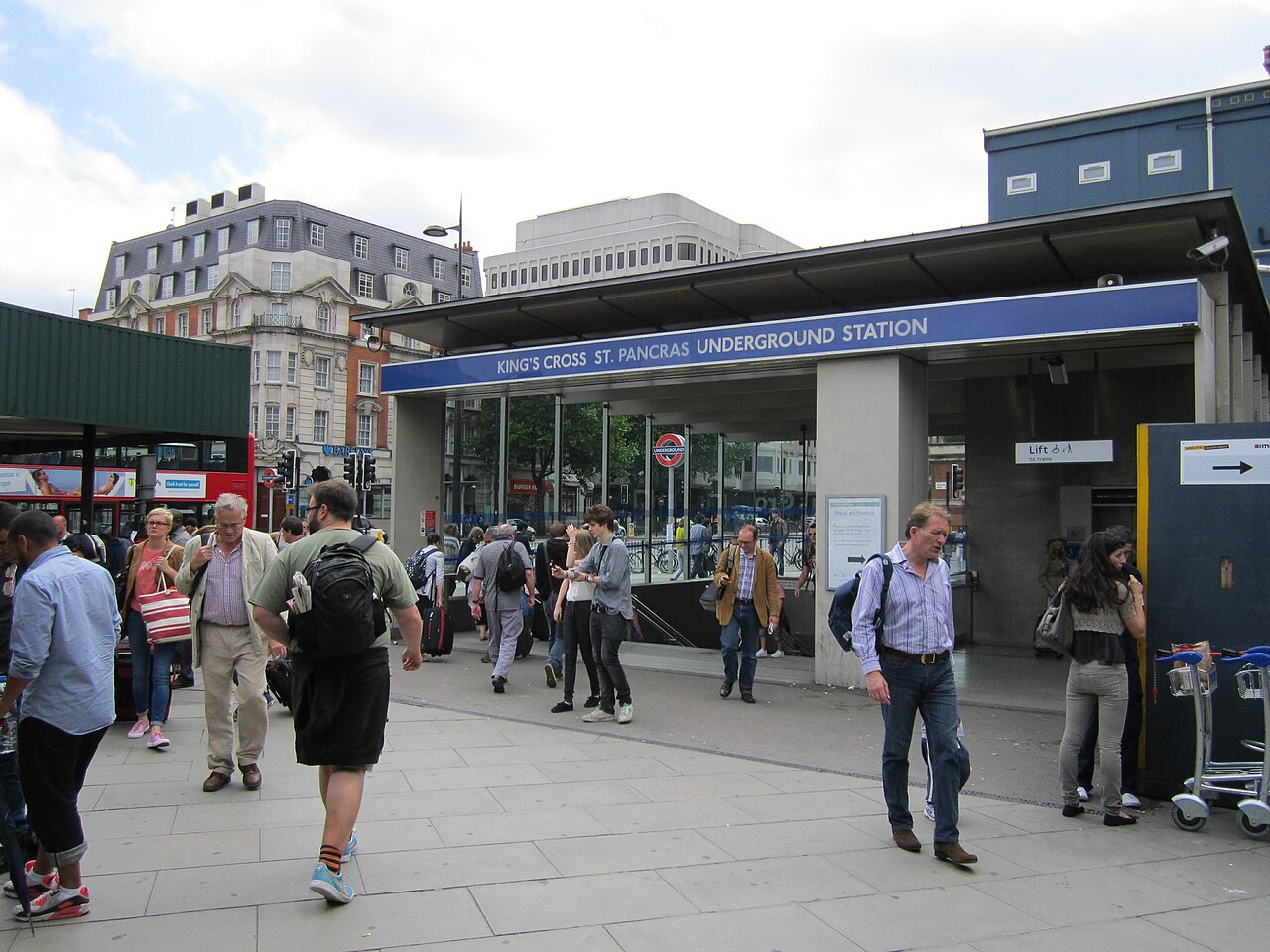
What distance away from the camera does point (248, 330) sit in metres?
61.5

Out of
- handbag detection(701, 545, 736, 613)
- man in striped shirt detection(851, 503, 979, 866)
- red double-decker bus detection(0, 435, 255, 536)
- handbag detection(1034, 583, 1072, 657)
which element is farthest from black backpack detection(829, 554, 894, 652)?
red double-decker bus detection(0, 435, 255, 536)

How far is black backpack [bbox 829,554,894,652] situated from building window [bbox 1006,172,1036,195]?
3040 centimetres

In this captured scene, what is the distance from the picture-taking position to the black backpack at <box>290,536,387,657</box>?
164 inches

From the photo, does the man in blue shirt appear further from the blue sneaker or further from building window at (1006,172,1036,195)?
building window at (1006,172,1036,195)

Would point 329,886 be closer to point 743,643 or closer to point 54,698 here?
point 54,698

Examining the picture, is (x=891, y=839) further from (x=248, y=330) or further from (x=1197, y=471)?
(x=248, y=330)

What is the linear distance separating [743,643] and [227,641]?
17.5 feet

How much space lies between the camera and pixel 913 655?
5.23 meters

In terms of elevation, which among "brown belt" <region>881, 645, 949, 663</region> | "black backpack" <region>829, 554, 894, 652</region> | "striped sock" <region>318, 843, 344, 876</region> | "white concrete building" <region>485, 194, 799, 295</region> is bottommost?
"striped sock" <region>318, 843, 344, 876</region>

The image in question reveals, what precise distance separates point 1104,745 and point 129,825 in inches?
218

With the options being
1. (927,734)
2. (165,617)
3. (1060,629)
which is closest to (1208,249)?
(1060,629)

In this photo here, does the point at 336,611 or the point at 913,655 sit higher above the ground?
the point at 336,611

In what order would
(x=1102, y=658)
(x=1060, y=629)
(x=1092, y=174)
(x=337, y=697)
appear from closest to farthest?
(x=337, y=697) < (x=1102, y=658) < (x=1060, y=629) < (x=1092, y=174)

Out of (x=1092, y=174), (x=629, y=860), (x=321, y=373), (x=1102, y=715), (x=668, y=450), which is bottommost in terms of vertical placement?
(x=629, y=860)
